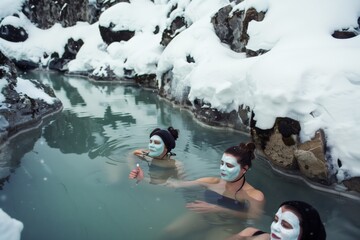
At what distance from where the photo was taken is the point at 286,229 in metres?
2.82

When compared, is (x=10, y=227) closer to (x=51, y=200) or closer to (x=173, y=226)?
(x=173, y=226)

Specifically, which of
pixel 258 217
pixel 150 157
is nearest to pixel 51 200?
pixel 150 157

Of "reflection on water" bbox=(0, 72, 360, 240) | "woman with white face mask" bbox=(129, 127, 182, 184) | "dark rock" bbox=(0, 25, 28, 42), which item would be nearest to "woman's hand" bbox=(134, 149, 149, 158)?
"woman with white face mask" bbox=(129, 127, 182, 184)

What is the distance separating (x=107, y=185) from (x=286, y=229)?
318 centimetres

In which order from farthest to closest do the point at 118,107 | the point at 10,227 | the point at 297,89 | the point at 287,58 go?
the point at 118,107 → the point at 287,58 → the point at 297,89 → the point at 10,227

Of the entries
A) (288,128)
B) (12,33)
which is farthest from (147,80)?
(12,33)

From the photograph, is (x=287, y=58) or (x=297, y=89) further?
(x=287, y=58)

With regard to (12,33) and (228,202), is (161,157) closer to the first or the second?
(228,202)

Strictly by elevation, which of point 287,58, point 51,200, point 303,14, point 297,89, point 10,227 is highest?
point 303,14

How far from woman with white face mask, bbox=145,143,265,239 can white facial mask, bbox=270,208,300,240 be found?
1214mm

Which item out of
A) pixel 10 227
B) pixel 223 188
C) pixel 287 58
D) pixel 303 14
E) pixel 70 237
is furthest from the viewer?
pixel 303 14

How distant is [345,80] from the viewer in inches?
205

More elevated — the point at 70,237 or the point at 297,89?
the point at 297,89

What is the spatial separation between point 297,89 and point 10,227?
4759 mm
